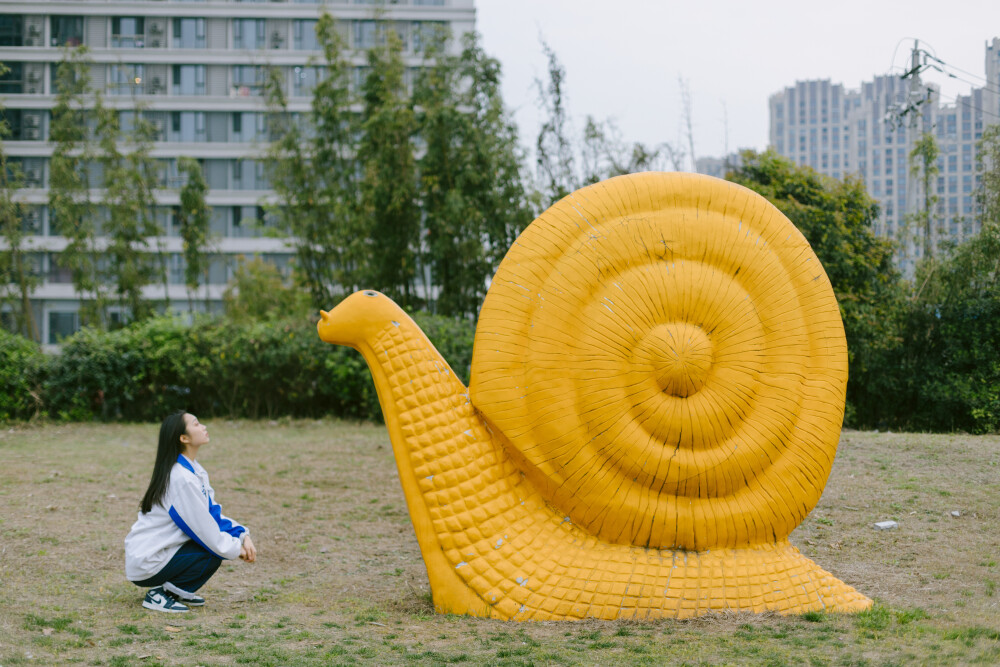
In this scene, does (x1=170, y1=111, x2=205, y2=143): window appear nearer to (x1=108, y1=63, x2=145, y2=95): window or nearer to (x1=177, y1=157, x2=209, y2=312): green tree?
(x1=108, y1=63, x2=145, y2=95): window

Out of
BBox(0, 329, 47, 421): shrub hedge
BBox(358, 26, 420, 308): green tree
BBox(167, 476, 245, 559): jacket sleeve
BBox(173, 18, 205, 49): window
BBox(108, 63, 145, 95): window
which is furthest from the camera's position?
BBox(173, 18, 205, 49): window

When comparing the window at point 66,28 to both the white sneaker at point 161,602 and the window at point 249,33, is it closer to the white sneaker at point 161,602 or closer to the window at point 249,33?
the window at point 249,33

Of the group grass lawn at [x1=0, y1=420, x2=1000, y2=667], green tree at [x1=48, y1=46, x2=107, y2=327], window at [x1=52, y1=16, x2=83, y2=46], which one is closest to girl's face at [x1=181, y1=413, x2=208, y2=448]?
grass lawn at [x1=0, y1=420, x2=1000, y2=667]

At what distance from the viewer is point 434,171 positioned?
41.5 feet

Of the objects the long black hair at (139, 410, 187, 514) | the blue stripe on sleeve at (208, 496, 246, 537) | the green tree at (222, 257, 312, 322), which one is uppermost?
the green tree at (222, 257, 312, 322)

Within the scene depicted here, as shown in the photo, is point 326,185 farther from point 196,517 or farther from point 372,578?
point 196,517

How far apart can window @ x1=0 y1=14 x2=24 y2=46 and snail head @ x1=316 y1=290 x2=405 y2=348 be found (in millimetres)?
36153

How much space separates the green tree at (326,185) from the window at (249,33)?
806 inches

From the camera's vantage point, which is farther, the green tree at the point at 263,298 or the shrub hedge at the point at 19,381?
the green tree at the point at 263,298

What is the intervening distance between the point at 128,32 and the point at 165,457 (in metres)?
34.7

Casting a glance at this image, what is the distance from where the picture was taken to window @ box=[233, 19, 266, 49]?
3331 cm

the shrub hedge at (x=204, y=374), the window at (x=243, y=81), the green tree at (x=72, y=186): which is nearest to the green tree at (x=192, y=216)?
the green tree at (x=72, y=186)

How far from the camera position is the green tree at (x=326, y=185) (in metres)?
14.1

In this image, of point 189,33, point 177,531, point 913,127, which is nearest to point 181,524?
point 177,531
